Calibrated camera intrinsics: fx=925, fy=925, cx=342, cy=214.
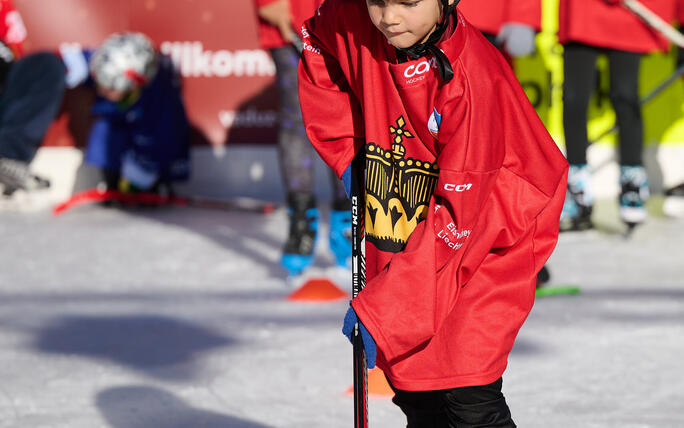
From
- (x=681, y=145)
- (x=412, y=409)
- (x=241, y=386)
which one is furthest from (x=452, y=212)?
(x=681, y=145)

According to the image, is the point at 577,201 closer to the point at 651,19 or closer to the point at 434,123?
the point at 651,19

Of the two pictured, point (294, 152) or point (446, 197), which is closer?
point (446, 197)

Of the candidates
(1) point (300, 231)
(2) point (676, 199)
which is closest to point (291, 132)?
(1) point (300, 231)

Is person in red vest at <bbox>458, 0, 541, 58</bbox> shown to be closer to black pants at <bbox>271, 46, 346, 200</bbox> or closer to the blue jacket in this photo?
black pants at <bbox>271, 46, 346, 200</bbox>

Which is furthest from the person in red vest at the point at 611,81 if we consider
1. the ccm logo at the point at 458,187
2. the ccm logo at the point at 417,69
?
the ccm logo at the point at 458,187

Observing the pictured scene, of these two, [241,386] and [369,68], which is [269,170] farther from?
[369,68]

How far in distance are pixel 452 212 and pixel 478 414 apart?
1.23ft

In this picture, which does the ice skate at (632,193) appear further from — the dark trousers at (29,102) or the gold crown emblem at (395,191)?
the dark trousers at (29,102)

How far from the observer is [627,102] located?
180 inches

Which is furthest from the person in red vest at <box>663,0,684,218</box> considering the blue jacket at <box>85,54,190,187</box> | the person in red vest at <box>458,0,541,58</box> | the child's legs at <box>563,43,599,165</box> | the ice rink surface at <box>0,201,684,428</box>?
the blue jacket at <box>85,54,190,187</box>

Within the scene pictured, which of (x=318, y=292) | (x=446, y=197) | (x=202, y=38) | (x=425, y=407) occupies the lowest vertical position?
(x=318, y=292)

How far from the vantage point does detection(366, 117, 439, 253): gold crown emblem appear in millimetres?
1605

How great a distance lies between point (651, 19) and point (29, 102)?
3636 mm

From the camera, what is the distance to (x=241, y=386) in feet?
8.36
